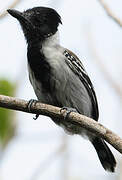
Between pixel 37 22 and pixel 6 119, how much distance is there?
1.29 meters

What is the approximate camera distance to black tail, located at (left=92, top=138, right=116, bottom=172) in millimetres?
5215

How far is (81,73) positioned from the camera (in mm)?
5105

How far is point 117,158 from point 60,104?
1060mm

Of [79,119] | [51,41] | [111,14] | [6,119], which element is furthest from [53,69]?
[111,14]

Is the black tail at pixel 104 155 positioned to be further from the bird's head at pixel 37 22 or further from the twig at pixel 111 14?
the twig at pixel 111 14

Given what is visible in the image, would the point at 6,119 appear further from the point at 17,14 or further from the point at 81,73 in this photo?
the point at 81,73

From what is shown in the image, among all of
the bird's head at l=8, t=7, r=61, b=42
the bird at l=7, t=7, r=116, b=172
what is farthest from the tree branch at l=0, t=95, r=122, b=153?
the bird's head at l=8, t=7, r=61, b=42

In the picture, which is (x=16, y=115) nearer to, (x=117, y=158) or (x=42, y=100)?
(x=42, y=100)

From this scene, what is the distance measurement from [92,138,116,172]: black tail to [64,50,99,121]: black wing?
0.38 metres

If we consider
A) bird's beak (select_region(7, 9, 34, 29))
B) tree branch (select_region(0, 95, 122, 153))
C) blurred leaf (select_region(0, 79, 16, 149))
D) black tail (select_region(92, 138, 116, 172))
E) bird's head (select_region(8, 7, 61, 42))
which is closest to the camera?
tree branch (select_region(0, 95, 122, 153))

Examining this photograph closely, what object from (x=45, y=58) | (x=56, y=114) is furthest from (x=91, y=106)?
(x=56, y=114)

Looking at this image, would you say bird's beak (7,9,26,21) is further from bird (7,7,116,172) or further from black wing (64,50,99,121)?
black wing (64,50,99,121)

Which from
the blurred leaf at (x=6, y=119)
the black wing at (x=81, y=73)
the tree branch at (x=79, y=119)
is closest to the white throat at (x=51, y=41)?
the black wing at (x=81, y=73)

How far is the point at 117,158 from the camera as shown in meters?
5.29
